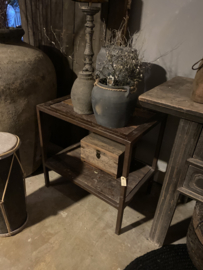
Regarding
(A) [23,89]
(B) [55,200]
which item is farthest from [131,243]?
(A) [23,89]

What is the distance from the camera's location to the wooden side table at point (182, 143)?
2.78ft

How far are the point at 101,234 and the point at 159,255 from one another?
366mm

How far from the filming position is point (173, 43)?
126cm

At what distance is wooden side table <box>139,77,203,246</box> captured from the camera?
0.85m

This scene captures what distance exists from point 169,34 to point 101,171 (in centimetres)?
99

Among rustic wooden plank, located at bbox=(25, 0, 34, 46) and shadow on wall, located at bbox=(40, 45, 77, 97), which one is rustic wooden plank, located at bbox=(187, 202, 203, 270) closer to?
shadow on wall, located at bbox=(40, 45, 77, 97)

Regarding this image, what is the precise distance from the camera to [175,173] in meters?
1.01

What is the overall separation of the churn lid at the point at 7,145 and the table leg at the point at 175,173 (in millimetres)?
813

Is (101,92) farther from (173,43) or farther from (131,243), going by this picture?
(131,243)

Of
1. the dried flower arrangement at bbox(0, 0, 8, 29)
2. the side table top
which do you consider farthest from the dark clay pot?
the dried flower arrangement at bbox(0, 0, 8, 29)

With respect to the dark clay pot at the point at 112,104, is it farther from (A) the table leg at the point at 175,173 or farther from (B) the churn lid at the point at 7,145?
(B) the churn lid at the point at 7,145

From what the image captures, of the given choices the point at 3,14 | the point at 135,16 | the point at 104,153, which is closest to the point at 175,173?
the point at 104,153

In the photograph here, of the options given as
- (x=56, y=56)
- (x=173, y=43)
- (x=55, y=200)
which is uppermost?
(x=173, y=43)

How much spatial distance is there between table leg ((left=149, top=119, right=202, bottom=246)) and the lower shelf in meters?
0.22
